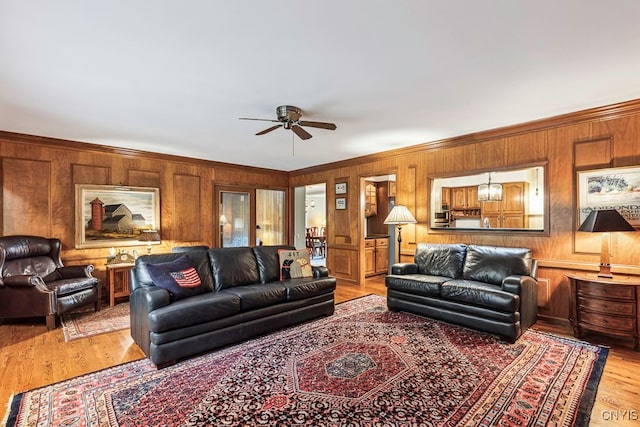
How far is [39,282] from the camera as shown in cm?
375

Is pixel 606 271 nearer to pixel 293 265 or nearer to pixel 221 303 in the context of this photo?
pixel 293 265

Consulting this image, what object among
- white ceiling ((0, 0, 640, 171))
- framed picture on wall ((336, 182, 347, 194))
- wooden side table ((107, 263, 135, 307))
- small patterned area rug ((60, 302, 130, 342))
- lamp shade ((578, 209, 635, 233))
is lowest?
small patterned area rug ((60, 302, 130, 342))

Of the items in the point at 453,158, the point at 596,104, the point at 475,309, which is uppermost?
the point at 596,104

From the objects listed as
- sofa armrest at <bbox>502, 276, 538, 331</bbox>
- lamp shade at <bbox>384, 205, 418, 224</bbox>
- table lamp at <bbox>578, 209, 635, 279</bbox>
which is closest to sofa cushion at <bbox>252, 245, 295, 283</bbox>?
lamp shade at <bbox>384, 205, 418, 224</bbox>

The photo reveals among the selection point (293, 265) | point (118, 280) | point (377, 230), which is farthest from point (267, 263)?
point (377, 230)

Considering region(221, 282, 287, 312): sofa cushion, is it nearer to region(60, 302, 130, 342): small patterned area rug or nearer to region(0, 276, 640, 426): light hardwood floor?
region(0, 276, 640, 426): light hardwood floor

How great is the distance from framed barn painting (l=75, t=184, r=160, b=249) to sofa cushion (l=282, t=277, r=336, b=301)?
3198mm

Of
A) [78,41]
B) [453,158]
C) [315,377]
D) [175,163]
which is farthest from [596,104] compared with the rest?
[175,163]

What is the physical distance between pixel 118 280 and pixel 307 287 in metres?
3.32

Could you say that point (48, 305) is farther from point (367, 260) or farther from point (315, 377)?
point (367, 260)

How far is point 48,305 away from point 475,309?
4.95 metres

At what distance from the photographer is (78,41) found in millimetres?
2158

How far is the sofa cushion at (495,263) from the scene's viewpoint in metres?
3.70

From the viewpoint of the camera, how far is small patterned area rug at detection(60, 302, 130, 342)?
142 inches
